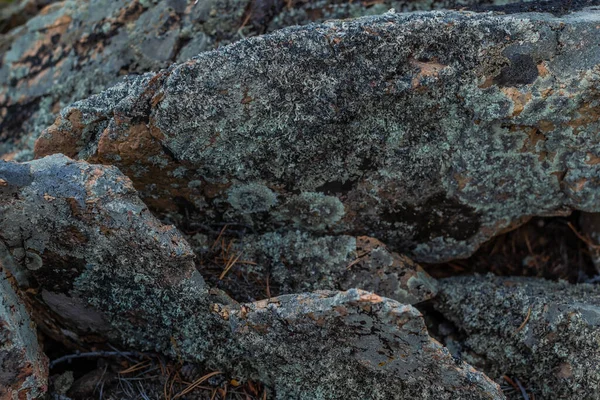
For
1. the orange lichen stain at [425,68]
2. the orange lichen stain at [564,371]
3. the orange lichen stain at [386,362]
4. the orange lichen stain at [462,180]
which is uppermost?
the orange lichen stain at [425,68]

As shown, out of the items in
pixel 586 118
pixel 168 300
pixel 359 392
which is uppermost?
pixel 586 118

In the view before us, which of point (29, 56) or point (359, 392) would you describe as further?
point (29, 56)

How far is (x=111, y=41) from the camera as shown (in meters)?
3.26

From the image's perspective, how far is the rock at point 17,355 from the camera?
206 cm

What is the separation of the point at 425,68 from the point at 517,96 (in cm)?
39

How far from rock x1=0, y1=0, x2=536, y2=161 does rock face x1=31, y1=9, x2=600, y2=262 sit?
0.76 m

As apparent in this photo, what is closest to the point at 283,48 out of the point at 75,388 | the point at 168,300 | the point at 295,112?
the point at 295,112

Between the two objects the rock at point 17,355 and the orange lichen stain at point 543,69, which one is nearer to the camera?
the rock at point 17,355

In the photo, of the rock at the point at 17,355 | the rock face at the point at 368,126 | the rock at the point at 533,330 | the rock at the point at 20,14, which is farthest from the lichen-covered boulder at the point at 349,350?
the rock at the point at 20,14

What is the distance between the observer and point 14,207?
2148 millimetres

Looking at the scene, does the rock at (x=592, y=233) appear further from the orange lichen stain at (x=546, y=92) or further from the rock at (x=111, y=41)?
the rock at (x=111, y=41)

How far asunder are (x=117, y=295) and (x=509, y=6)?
2.11m

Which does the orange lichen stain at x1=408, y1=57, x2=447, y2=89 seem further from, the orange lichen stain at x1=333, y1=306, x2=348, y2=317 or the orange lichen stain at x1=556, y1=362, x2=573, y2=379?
the orange lichen stain at x1=556, y1=362, x2=573, y2=379

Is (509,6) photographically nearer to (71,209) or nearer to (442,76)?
(442,76)
